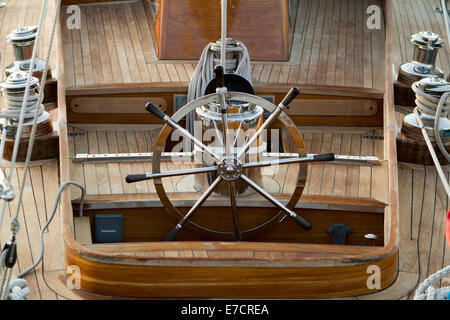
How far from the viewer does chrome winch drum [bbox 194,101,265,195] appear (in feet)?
9.18

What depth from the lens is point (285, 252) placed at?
8.36ft

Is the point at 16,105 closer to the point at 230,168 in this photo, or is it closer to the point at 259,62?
the point at 230,168

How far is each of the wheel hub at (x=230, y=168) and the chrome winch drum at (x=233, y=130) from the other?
10 centimetres

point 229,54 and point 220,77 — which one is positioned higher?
point 220,77

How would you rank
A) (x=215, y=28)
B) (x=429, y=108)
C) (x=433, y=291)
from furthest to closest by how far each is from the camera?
(x=215, y=28) < (x=429, y=108) < (x=433, y=291)

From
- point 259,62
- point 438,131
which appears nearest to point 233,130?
point 438,131

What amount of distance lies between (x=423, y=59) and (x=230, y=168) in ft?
5.38

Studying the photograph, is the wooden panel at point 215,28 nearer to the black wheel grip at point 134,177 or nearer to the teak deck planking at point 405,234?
the teak deck planking at point 405,234

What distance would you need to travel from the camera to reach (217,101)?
2.73m

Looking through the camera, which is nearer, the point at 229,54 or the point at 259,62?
the point at 229,54

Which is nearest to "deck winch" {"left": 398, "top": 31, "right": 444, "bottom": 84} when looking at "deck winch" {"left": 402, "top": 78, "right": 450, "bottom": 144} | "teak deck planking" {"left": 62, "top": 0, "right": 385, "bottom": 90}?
"teak deck planking" {"left": 62, "top": 0, "right": 385, "bottom": 90}

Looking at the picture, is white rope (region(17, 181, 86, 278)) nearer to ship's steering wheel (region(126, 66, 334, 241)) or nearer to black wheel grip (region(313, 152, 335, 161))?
ship's steering wheel (region(126, 66, 334, 241))
